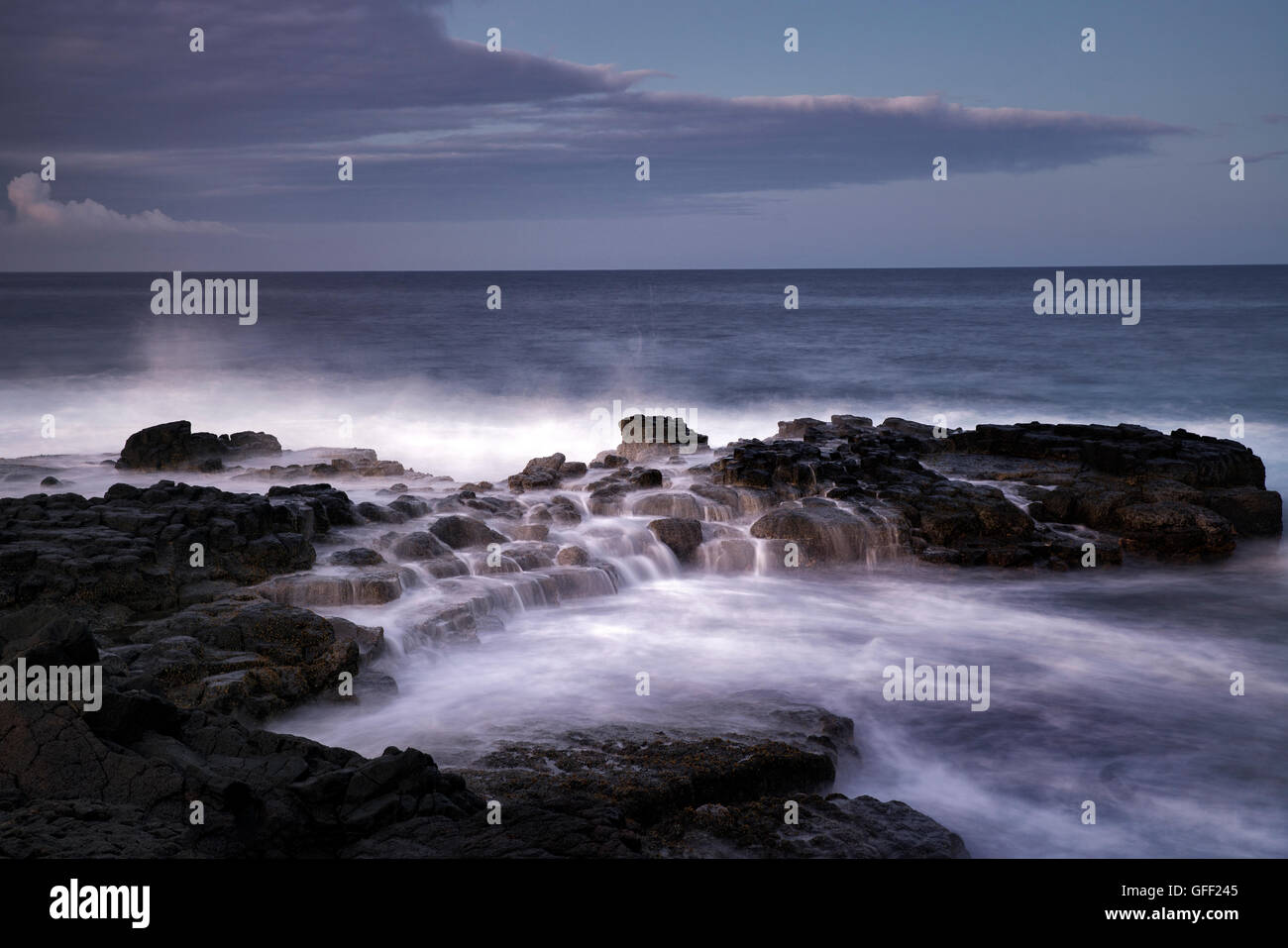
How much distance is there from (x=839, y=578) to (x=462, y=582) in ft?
18.8

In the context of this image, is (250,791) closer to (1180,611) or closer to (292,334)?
(1180,611)

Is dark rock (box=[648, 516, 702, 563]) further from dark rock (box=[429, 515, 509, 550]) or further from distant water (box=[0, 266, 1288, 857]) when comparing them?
dark rock (box=[429, 515, 509, 550])

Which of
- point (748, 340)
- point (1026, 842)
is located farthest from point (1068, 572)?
point (748, 340)

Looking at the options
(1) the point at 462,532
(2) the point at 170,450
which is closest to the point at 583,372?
(2) the point at 170,450

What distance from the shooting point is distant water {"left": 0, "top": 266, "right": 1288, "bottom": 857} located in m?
9.50

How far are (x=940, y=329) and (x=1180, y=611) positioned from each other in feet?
122

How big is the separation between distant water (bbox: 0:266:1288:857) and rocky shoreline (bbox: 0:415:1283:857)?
0.69m

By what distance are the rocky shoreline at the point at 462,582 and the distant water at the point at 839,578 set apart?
0.69 meters

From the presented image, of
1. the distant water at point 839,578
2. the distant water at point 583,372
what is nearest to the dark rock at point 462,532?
the distant water at point 839,578

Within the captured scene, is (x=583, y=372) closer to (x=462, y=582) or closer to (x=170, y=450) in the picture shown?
(x=170, y=450)

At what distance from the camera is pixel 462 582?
13.9m

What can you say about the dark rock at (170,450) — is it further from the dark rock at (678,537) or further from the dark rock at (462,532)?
the dark rock at (678,537)

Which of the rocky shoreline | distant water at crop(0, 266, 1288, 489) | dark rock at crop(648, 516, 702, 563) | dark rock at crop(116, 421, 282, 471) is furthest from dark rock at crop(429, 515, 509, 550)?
distant water at crop(0, 266, 1288, 489)

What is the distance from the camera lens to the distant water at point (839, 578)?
9500mm
